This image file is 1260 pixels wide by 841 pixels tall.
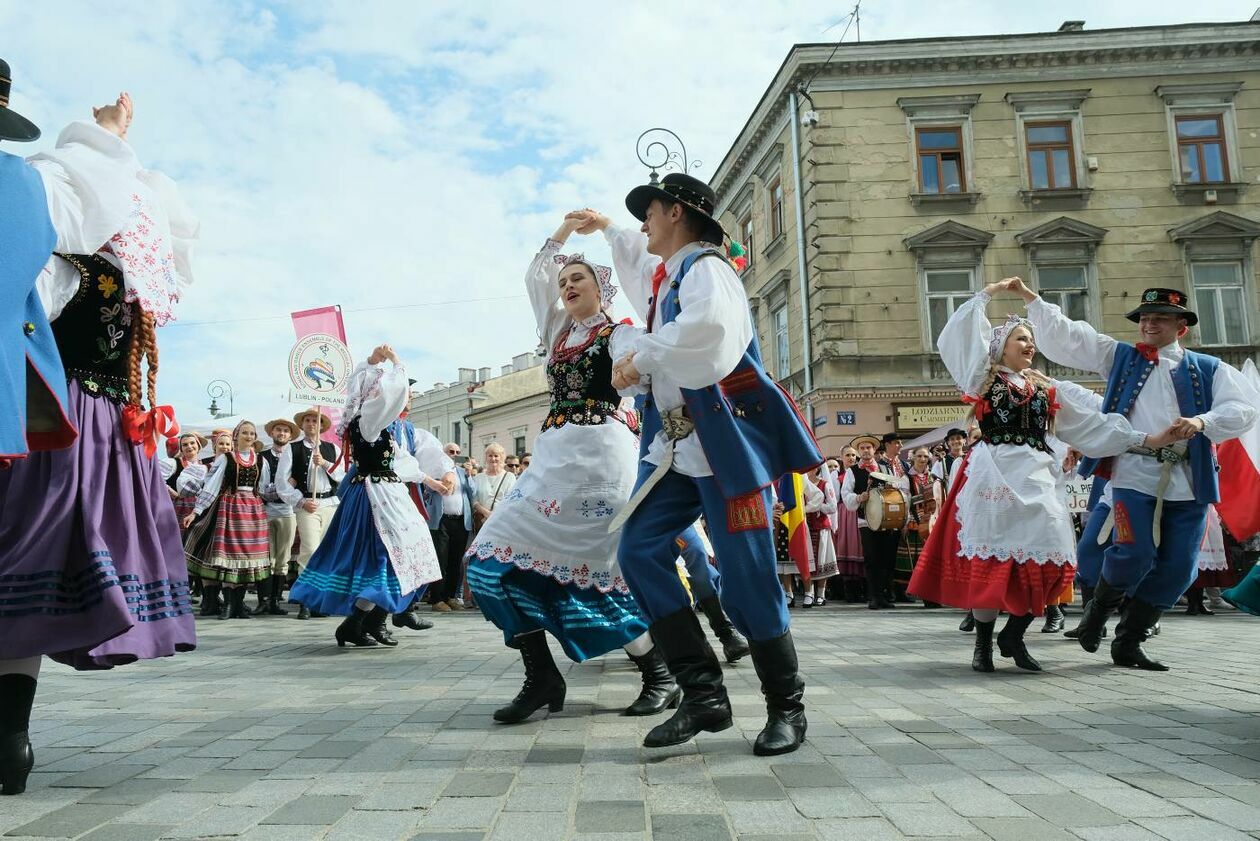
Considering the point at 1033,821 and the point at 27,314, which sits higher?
the point at 27,314

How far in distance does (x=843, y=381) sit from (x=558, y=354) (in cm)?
1764

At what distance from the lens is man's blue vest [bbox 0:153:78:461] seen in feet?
7.71

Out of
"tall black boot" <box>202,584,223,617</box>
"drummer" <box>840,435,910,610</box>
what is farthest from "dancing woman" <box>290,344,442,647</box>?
"drummer" <box>840,435,910,610</box>

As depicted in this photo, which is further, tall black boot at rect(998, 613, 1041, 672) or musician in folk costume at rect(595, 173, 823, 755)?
tall black boot at rect(998, 613, 1041, 672)

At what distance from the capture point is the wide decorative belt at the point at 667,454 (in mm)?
3311

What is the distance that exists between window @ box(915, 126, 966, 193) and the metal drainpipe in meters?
2.76

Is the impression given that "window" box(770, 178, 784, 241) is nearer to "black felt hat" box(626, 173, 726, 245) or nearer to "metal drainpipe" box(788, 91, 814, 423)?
"metal drainpipe" box(788, 91, 814, 423)

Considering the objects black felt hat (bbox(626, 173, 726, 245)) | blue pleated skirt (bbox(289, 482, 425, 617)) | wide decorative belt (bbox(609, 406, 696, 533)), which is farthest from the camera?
blue pleated skirt (bbox(289, 482, 425, 617))

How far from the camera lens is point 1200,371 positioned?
5449 mm

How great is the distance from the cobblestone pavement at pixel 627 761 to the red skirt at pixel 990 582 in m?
0.39

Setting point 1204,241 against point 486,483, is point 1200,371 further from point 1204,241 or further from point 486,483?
point 1204,241

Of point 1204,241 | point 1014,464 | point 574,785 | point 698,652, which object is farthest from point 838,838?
point 1204,241

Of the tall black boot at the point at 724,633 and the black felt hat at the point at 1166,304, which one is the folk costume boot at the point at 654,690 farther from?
the black felt hat at the point at 1166,304

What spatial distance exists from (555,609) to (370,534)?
9.56 feet
